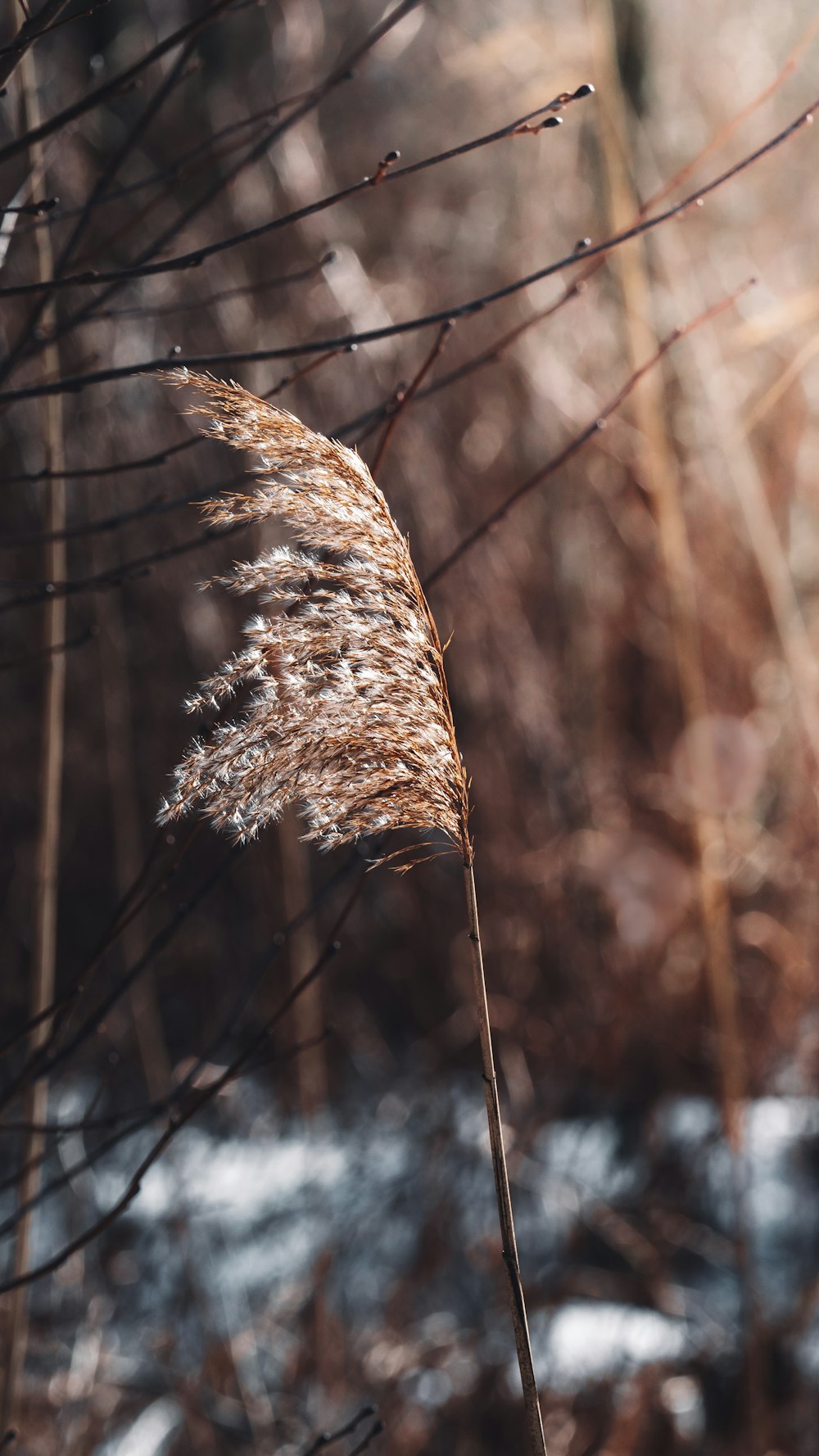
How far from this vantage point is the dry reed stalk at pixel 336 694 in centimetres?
62

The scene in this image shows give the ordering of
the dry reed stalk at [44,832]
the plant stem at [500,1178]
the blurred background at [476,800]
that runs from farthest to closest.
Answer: the blurred background at [476,800] < the dry reed stalk at [44,832] < the plant stem at [500,1178]

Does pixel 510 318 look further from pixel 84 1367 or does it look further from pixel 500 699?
pixel 84 1367

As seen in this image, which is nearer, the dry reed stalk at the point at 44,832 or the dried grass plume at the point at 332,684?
the dried grass plume at the point at 332,684

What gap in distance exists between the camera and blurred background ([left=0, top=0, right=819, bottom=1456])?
6.63ft

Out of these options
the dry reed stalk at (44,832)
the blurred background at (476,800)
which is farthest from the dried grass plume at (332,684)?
the blurred background at (476,800)

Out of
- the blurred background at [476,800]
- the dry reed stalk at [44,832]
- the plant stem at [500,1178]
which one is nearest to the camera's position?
the plant stem at [500,1178]

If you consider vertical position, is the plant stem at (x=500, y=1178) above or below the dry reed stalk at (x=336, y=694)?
below

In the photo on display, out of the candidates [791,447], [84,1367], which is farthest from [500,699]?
[84,1367]

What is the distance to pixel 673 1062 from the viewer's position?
313cm

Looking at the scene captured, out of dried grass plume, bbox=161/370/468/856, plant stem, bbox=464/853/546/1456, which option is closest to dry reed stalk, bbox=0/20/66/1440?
dried grass plume, bbox=161/370/468/856

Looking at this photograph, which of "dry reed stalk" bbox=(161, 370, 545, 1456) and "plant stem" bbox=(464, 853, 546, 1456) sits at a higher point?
"dry reed stalk" bbox=(161, 370, 545, 1456)

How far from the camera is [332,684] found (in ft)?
2.12

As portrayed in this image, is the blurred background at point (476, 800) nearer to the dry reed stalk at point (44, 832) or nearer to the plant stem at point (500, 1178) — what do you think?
the dry reed stalk at point (44, 832)

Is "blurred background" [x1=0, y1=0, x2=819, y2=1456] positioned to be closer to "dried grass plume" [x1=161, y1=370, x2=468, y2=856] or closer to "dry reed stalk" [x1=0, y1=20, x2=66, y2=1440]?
"dry reed stalk" [x1=0, y1=20, x2=66, y2=1440]
